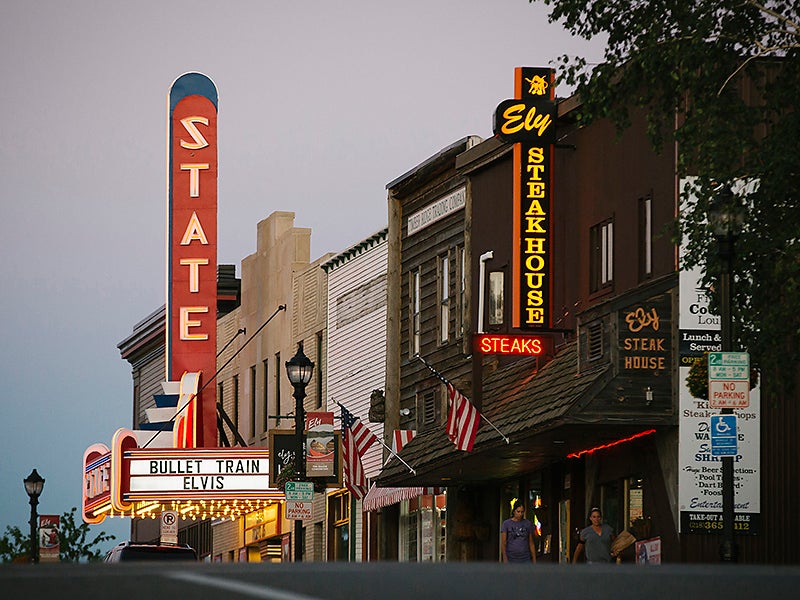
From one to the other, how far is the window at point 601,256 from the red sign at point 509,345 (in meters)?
1.32

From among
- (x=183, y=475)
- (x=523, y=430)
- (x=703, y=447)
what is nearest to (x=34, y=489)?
Answer: (x=183, y=475)

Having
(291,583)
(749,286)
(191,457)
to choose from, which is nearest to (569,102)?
(749,286)

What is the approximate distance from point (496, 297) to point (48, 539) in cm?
1580

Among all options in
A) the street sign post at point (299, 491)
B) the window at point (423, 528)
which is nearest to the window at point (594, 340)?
the street sign post at point (299, 491)

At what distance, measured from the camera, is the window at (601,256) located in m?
28.1

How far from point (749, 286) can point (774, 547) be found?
546 centimetres

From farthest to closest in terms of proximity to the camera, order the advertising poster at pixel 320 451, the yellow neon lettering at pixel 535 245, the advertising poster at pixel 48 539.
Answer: the advertising poster at pixel 48 539, the advertising poster at pixel 320 451, the yellow neon lettering at pixel 535 245

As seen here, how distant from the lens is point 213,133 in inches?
2014

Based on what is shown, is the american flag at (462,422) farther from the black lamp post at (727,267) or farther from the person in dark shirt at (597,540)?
the black lamp post at (727,267)

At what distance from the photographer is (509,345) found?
93.7ft

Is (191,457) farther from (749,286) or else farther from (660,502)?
(749,286)

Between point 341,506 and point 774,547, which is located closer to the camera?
point 774,547

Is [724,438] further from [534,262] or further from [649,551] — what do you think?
[534,262]

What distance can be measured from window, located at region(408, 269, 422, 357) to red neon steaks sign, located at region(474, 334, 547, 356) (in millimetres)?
7984
